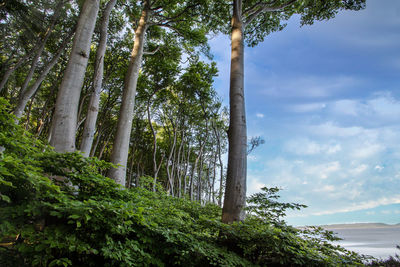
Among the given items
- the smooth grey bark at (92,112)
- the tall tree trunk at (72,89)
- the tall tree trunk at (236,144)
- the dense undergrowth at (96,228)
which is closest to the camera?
the dense undergrowth at (96,228)

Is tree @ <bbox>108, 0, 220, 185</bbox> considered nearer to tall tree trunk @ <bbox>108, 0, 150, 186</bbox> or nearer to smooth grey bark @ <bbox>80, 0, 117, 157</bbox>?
tall tree trunk @ <bbox>108, 0, 150, 186</bbox>

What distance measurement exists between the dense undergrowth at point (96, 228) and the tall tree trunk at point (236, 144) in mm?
329

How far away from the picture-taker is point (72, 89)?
13.7 feet

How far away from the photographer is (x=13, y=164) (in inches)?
69.4

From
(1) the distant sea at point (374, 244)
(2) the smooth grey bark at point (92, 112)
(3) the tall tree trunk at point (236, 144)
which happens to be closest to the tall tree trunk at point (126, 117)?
(2) the smooth grey bark at point (92, 112)

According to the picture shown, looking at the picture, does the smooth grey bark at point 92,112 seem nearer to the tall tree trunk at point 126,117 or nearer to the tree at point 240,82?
the tall tree trunk at point 126,117

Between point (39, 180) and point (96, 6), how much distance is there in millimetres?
4690

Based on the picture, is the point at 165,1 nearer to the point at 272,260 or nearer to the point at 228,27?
the point at 228,27

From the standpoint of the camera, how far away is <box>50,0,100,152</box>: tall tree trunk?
3873 mm

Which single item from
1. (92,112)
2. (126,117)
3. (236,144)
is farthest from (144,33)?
(236,144)

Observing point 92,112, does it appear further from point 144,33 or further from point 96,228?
point 144,33

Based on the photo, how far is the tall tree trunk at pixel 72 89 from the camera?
3.87 m

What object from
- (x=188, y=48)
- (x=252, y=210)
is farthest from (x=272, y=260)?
(x=188, y=48)

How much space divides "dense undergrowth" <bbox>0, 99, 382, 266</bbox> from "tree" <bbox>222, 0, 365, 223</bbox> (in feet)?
1.29
